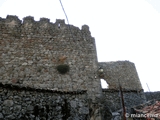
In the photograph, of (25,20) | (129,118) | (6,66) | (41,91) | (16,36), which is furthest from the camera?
(25,20)

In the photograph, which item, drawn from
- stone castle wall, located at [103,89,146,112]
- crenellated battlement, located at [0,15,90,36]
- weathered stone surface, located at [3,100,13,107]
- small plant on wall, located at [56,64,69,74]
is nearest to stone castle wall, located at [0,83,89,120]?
weathered stone surface, located at [3,100,13,107]

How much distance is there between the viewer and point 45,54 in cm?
860

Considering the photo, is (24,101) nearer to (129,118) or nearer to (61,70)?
(129,118)

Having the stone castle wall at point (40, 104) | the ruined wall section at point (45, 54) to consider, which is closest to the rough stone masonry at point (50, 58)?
the ruined wall section at point (45, 54)

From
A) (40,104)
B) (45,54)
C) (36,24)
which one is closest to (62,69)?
(45,54)

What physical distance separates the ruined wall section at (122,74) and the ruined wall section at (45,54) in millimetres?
4123

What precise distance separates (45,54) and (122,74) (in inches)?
279

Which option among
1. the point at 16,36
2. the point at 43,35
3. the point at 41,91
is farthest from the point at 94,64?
the point at 41,91

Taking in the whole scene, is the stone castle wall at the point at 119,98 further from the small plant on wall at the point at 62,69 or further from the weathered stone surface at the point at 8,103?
the weathered stone surface at the point at 8,103

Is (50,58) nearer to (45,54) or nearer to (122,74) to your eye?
(45,54)

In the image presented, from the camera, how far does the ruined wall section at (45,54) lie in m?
7.88

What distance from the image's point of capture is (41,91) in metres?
4.23

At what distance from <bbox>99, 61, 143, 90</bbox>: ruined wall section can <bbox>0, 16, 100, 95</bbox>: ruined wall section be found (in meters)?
4.12

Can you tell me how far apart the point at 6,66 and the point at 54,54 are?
230 cm
